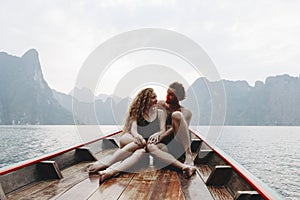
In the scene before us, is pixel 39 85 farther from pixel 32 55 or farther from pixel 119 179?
pixel 119 179

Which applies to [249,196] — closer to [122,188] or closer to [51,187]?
[122,188]

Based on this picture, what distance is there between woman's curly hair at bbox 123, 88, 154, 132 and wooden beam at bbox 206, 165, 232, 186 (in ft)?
2.89

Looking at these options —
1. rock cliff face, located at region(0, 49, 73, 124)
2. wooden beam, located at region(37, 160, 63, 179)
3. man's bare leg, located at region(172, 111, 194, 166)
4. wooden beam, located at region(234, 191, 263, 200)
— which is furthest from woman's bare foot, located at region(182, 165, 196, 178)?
rock cliff face, located at region(0, 49, 73, 124)

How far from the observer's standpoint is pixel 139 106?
96.9 inches

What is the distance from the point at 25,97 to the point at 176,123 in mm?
106813

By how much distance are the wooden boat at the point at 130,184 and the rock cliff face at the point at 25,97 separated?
91471 mm

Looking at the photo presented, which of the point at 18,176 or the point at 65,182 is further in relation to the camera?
the point at 65,182

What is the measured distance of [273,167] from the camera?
20.9 m

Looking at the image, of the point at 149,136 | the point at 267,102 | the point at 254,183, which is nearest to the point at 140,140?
the point at 149,136

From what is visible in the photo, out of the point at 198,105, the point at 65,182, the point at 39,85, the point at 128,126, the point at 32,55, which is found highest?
the point at 32,55

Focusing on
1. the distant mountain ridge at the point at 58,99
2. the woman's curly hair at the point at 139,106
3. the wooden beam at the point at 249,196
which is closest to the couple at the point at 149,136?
the woman's curly hair at the point at 139,106

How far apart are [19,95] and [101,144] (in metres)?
106

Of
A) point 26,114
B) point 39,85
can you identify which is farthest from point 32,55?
point 26,114

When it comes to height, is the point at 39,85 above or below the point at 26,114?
above
